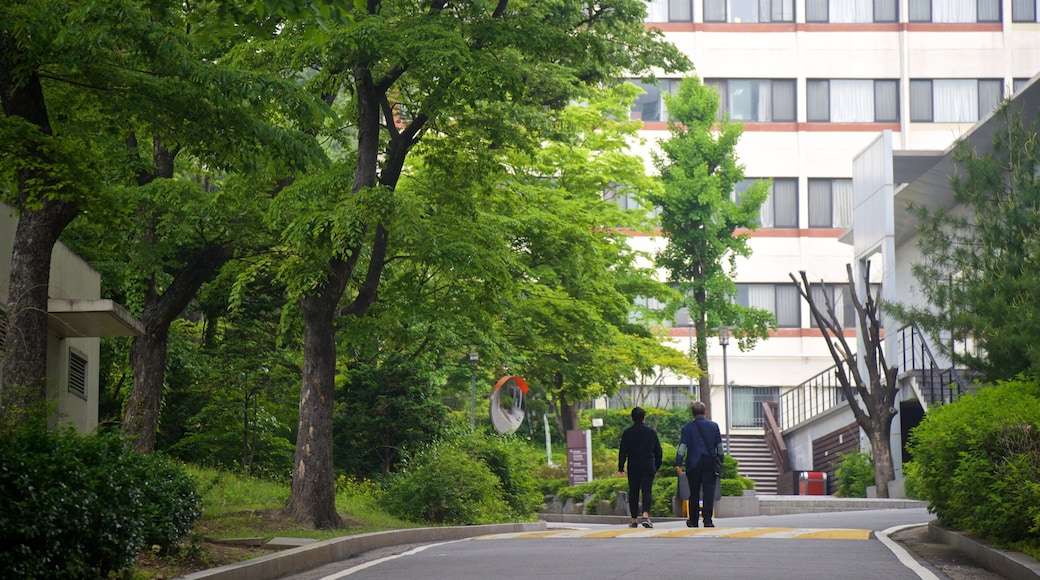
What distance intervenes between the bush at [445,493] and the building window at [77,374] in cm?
552

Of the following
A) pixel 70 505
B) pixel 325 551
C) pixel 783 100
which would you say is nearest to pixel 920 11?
pixel 783 100

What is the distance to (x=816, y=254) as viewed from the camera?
197ft

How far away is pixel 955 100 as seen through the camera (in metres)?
59.4

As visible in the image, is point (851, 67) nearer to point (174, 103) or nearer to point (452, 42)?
point (452, 42)

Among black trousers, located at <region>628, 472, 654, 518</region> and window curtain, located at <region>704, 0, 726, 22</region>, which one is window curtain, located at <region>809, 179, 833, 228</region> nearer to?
window curtain, located at <region>704, 0, 726, 22</region>

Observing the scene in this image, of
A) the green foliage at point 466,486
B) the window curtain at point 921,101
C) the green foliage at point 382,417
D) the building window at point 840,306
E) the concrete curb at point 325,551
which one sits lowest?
the concrete curb at point 325,551

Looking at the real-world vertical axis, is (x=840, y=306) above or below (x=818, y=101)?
below

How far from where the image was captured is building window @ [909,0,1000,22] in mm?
60062

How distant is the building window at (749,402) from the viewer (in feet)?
194

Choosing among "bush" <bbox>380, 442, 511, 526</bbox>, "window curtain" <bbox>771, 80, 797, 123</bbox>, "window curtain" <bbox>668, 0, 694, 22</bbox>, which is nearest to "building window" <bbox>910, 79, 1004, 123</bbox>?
"window curtain" <bbox>771, 80, 797, 123</bbox>

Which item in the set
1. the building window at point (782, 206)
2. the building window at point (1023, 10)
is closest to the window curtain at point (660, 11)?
the building window at point (782, 206)

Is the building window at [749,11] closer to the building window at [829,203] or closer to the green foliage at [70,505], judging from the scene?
the building window at [829,203]

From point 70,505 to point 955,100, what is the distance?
55937 mm

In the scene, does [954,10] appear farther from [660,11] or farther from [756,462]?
[756,462]
